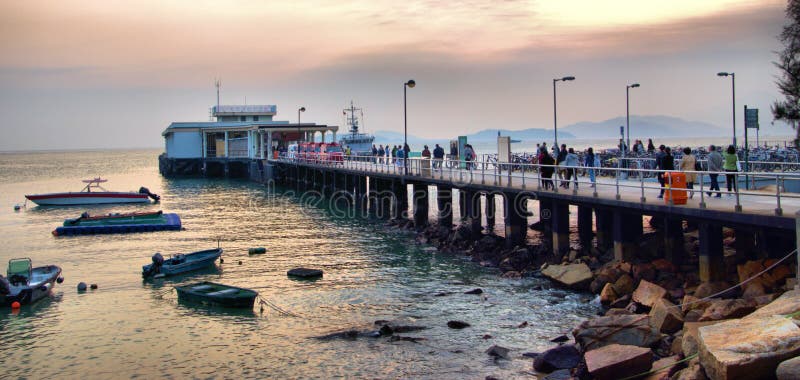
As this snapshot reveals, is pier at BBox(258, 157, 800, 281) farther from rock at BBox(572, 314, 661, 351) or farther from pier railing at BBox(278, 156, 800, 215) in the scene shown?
rock at BBox(572, 314, 661, 351)

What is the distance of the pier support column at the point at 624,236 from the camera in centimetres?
2055

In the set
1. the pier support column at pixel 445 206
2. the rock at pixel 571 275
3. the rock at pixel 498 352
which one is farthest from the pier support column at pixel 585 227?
the rock at pixel 498 352

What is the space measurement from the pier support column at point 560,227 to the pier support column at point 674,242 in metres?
4.24

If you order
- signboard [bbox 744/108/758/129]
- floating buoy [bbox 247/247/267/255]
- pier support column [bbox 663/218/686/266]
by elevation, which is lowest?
floating buoy [bbox 247/247/267/255]

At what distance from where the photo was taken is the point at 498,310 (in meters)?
18.7

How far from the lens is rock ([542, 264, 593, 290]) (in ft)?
66.5

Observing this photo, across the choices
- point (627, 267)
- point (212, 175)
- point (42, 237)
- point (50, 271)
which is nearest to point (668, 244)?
point (627, 267)

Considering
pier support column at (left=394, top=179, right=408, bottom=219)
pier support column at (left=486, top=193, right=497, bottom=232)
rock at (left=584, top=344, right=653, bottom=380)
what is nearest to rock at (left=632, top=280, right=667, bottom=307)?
rock at (left=584, top=344, right=653, bottom=380)

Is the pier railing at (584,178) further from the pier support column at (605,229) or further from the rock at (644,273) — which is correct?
the rock at (644,273)

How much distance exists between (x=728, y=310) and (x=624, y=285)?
5.12 m

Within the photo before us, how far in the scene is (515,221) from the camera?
87.5ft

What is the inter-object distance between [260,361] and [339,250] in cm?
1484

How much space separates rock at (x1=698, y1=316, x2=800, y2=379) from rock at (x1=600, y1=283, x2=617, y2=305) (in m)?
7.48

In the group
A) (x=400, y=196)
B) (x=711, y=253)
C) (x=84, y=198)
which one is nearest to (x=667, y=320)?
(x=711, y=253)
